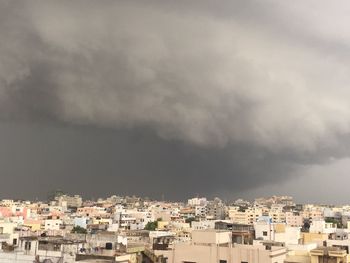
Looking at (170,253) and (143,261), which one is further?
(143,261)

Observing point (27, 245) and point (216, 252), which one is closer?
point (216, 252)

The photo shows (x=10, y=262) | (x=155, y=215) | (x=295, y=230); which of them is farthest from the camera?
(x=155, y=215)

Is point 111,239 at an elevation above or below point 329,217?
below

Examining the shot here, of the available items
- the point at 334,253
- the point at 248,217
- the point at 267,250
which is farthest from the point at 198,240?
the point at 248,217

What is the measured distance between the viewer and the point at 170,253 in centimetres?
3681

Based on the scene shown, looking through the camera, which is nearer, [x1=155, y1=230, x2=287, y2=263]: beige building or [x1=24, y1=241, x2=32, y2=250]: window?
[x1=155, y1=230, x2=287, y2=263]: beige building

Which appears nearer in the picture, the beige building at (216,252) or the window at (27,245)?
the beige building at (216,252)

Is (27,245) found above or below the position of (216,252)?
above

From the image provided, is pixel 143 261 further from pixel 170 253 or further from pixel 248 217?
Answer: pixel 248 217

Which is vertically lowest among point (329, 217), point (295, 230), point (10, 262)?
point (10, 262)

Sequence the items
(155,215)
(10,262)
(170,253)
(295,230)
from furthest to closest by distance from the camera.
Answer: (155,215) → (295,230) → (170,253) → (10,262)

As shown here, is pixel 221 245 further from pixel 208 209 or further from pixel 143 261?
pixel 208 209

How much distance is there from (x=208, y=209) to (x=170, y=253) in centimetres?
16110

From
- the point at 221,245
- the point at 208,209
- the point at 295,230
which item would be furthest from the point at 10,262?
the point at 208,209
